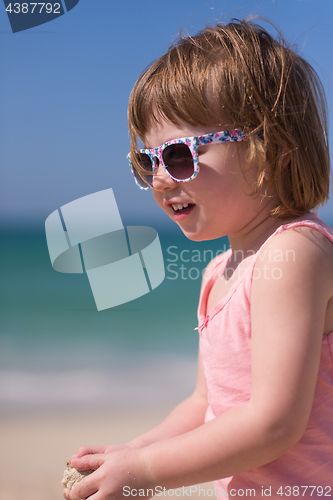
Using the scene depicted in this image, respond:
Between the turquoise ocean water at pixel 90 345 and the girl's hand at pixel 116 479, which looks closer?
the girl's hand at pixel 116 479

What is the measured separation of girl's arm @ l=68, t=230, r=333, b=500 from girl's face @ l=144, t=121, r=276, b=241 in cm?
21

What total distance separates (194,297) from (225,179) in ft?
21.3

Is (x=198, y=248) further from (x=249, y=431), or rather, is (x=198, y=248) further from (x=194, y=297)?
(x=249, y=431)

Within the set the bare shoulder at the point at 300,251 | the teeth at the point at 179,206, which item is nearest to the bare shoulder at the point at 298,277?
the bare shoulder at the point at 300,251

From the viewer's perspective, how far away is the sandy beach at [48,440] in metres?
2.60

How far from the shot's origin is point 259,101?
1.01 m

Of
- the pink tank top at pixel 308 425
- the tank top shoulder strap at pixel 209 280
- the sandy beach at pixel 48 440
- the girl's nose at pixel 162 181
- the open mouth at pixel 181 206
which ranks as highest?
the girl's nose at pixel 162 181

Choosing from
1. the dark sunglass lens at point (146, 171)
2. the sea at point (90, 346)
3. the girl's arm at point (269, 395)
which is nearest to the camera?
the girl's arm at point (269, 395)

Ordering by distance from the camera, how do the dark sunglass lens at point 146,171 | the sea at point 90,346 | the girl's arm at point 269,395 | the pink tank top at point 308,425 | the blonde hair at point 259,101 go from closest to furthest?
the girl's arm at point 269,395, the pink tank top at point 308,425, the blonde hair at point 259,101, the dark sunglass lens at point 146,171, the sea at point 90,346

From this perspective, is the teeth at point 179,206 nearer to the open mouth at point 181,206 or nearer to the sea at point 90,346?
the open mouth at point 181,206

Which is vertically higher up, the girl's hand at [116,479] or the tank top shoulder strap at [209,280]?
the tank top shoulder strap at [209,280]

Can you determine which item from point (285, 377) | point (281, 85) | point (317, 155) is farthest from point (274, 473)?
point (281, 85)

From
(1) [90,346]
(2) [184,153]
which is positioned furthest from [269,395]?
(1) [90,346]

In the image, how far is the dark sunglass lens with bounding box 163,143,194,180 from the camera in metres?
1.05
